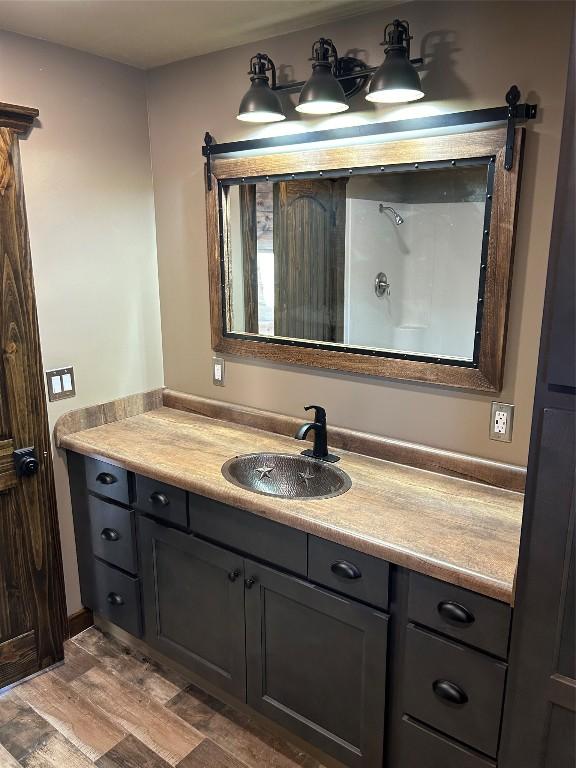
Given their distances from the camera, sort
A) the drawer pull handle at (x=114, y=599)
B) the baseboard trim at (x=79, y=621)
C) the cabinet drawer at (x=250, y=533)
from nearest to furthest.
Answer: the cabinet drawer at (x=250, y=533)
the drawer pull handle at (x=114, y=599)
the baseboard trim at (x=79, y=621)

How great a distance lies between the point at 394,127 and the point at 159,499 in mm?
1517

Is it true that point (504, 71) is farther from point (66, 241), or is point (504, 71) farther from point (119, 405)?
point (119, 405)

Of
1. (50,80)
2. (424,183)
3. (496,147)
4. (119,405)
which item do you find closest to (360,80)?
(424,183)

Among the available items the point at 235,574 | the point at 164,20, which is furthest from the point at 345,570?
the point at 164,20

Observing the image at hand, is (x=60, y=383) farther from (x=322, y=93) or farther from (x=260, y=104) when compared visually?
(x=322, y=93)

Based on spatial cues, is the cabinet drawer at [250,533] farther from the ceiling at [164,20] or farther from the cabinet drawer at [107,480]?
the ceiling at [164,20]

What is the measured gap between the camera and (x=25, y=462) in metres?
2.21

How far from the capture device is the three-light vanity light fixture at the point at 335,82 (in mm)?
1634

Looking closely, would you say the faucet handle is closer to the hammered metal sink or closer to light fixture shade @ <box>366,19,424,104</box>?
the hammered metal sink

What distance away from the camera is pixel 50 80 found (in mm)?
2145

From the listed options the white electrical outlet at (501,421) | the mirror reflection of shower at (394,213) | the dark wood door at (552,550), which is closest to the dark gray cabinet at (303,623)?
the dark wood door at (552,550)

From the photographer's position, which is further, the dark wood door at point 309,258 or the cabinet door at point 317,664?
the dark wood door at point 309,258

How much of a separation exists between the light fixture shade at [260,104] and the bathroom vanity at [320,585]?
120cm

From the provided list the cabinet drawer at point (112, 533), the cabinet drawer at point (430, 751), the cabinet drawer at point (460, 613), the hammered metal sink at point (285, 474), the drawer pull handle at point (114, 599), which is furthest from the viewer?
the drawer pull handle at point (114, 599)
